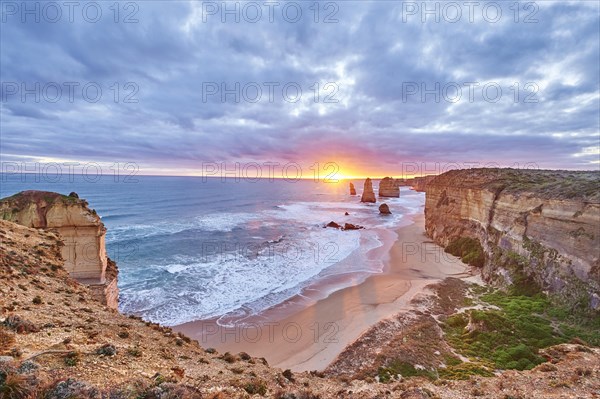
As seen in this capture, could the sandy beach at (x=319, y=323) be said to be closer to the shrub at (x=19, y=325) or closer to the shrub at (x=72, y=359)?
the shrub at (x=72, y=359)

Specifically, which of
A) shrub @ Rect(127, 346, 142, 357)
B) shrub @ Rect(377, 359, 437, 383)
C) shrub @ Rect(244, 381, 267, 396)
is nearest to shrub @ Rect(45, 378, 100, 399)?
shrub @ Rect(127, 346, 142, 357)

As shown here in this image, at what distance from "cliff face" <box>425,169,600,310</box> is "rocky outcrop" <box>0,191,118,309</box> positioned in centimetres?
2840

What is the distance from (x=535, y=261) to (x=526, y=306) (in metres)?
4.36

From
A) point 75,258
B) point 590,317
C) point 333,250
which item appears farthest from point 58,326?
point 333,250

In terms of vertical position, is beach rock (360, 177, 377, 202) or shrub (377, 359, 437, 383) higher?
beach rock (360, 177, 377, 202)

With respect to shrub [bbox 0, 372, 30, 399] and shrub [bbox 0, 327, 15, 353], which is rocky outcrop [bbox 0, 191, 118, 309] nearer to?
shrub [bbox 0, 327, 15, 353]

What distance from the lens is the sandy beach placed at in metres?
15.5

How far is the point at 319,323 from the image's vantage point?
18.5 m

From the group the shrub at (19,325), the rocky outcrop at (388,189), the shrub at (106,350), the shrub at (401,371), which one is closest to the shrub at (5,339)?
the shrub at (19,325)

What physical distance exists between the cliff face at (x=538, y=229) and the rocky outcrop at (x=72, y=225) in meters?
28.4

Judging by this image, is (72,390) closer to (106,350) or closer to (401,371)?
(106,350)

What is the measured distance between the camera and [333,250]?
36312 millimetres

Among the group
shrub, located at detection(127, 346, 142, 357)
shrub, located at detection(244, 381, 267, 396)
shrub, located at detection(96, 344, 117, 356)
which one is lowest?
shrub, located at detection(244, 381, 267, 396)

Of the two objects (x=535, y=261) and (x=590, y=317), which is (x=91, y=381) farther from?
(x=535, y=261)
